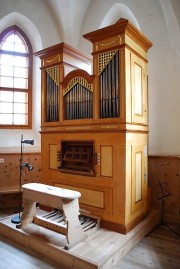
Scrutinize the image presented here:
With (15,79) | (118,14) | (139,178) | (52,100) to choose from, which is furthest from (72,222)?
(118,14)

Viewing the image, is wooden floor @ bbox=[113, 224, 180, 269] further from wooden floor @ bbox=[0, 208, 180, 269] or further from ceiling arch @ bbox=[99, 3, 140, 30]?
ceiling arch @ bbox=[99, 3, 140, 30]

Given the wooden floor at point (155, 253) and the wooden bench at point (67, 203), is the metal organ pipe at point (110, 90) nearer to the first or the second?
the wooden bench at point (67, 203)

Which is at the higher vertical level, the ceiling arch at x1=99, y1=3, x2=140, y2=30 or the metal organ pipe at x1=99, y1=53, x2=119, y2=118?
the ceiling arch at x1=99, y1=3, x2=140, y2=30

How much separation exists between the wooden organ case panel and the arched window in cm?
140

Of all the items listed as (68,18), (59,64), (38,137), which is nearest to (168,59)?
(59,64)

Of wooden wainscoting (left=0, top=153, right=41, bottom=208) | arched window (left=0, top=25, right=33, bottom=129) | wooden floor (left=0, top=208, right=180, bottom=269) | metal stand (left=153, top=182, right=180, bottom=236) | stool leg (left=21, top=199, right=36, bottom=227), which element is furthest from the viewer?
arched window (left=0, top=25, right=33, bottom=129)

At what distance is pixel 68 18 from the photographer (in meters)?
5.22

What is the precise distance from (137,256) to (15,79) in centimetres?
432

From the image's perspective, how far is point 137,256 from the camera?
9.25 ft

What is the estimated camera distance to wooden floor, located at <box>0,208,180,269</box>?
Result: 8.59ft

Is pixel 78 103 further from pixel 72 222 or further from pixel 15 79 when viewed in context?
pixel 15 79

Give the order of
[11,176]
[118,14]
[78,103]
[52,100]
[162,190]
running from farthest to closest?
[118,14] → [11,176] → [52,100] → [162,190] → [78,103]

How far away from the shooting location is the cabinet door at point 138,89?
3293 millimetres

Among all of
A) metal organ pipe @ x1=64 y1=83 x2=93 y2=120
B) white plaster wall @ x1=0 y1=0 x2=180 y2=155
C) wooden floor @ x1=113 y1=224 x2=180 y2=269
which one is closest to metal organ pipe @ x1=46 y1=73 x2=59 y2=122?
metal organ pipe @ x1=64 y1=83 x2=93 y2=120
